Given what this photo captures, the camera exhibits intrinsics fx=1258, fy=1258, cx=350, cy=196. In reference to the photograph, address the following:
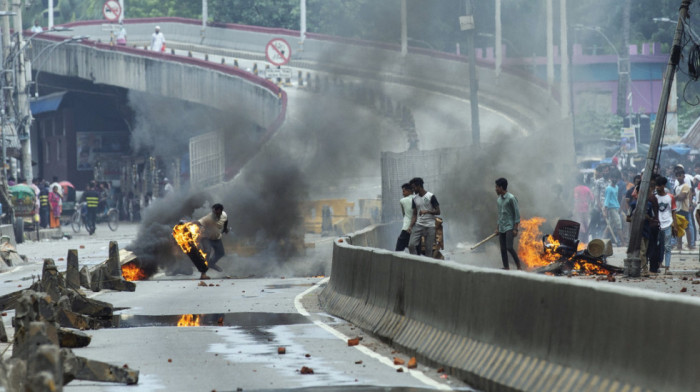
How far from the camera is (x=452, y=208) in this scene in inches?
1157

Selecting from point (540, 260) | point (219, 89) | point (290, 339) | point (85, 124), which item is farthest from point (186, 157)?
point (290, 339)

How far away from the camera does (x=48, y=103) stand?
64.8 meters

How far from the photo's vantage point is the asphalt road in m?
9.05

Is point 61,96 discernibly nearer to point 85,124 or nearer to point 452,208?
point 85,124

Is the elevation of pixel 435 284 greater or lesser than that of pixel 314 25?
lesser

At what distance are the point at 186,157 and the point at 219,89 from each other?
12.9 meters

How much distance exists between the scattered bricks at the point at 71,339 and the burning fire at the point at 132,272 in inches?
463

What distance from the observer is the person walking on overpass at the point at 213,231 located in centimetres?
2228

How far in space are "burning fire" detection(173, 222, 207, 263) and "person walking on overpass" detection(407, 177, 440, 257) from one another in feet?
14.9

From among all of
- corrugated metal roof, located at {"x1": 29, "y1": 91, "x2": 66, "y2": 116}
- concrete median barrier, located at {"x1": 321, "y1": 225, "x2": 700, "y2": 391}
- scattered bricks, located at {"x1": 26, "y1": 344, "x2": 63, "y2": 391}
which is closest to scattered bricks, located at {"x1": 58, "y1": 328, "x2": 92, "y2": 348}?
concrete median barrier, located at {"x1": 321, "y1": 225, "x2": 700, "y2": 391}

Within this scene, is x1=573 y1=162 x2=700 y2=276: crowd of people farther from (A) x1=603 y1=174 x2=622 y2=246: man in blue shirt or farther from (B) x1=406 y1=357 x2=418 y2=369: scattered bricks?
(B) x1=406 y1=357 x2=418 y2=369: scattered bricks

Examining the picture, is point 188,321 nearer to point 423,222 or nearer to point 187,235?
point 423,222

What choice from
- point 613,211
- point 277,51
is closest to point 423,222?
point 613,211

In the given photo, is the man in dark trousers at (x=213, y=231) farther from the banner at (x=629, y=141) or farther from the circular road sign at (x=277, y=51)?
the banner at (x=629, y=141)
